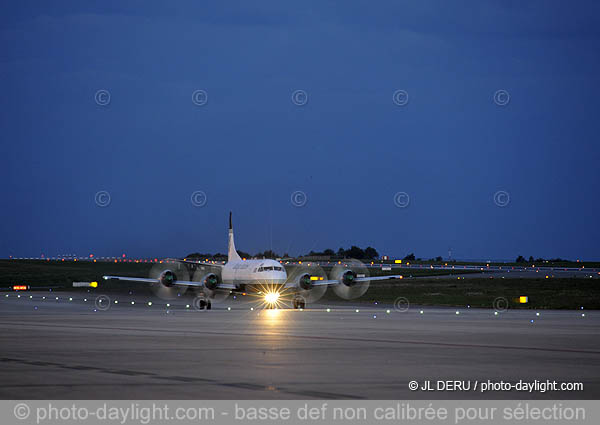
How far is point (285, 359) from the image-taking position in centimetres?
2120

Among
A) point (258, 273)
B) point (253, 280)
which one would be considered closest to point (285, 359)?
point (258, 273)

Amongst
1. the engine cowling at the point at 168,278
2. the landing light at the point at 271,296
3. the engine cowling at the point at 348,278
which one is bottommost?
the landing light at the point at 271,296

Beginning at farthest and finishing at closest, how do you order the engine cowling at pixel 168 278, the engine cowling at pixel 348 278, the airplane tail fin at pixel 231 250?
the airplane tail fin at pixel 231 250 < the engine cowling at pixel 168 278 < the engine cowling at pixel 348 278

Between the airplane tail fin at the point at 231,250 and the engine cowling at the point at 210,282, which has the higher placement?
the airplane tail fin at the point at 231,250

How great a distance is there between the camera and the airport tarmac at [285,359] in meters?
15.4

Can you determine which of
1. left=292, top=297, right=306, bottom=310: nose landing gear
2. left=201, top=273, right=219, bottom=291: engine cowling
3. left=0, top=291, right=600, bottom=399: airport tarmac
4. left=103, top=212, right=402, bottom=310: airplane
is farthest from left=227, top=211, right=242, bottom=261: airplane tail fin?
left=0, top=291, right=600, bottom=399: airport tarmac

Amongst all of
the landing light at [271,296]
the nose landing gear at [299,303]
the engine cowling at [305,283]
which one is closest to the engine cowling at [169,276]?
the landing light at [271,296]

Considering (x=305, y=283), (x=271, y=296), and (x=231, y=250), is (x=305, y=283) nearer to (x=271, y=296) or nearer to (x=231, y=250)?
(x=271, y=296)

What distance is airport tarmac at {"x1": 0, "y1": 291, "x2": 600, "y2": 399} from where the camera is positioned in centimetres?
1541

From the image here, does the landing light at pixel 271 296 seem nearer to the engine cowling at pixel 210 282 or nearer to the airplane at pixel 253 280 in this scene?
the airplane at pixel 253 280

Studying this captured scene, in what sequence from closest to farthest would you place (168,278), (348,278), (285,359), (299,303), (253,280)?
(285,359) < (299,303) < (253,280) < (348,278) < (168,278)

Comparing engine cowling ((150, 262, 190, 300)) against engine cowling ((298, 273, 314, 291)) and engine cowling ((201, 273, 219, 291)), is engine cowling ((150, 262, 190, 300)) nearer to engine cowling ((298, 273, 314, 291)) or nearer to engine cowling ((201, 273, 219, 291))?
engine cowling ((201, 273, 219, 291))
